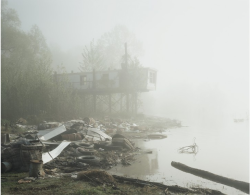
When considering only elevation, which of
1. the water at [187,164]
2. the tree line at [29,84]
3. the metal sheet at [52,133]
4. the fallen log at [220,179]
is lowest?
the water at [187,164]

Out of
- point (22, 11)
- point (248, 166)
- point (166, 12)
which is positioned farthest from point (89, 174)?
point (22, 11)

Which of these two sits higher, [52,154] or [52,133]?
[52,133]

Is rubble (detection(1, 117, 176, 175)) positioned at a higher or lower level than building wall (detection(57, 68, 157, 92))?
lower

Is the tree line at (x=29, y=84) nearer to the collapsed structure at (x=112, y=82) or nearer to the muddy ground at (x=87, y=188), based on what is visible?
the collapsed structure at (x=112, y=82)

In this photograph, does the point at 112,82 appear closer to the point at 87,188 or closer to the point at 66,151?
the point at 66,151

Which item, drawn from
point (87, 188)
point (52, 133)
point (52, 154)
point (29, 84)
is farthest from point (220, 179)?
point (29, 84)

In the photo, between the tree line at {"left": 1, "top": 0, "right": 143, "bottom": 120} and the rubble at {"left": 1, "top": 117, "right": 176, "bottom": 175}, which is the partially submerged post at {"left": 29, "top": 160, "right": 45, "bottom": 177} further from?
the tree line at {"left": 1, "top": 0, "right": 143, "bottom": 120}

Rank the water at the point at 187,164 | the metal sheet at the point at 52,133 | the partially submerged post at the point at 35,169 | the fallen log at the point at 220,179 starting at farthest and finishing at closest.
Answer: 1. the metal sheet at the point at 52,133
2. the water at the point at 187,164
3. the partially submerged post at the point at 35,169
4. the fallen log at the point at 220,179

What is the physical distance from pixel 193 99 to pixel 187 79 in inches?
299

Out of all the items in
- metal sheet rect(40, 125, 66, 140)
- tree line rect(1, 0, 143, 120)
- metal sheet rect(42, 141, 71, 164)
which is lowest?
metal sheet rect(42, 141, 71, 164)

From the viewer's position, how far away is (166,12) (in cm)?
1023

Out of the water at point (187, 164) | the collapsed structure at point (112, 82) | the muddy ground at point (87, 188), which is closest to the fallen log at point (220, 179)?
the water at point (187, 164)

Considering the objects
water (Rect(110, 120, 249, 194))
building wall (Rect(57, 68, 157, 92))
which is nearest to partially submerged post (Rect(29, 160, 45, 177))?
water (Rect(110, 120, 249, 194))

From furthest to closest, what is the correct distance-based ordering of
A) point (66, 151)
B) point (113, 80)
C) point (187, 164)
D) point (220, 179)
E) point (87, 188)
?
point (113, 80) → point (66, 151) → point (187, 164) → point (220, 179) → point (87, 188)
